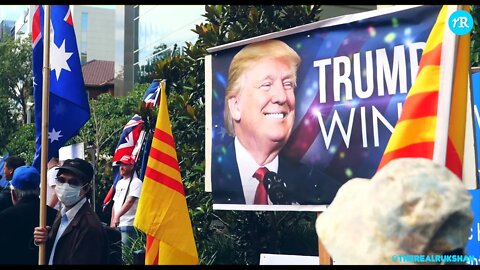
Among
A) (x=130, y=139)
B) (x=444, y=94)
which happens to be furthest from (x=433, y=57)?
(x=130, y=139)

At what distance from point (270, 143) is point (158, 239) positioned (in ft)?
3.66

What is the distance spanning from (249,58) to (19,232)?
2158 mm

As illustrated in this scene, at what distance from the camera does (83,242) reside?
451 cm

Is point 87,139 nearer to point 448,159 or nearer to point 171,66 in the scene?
point 171,66

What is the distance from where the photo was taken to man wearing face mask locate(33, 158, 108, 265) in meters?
4.50

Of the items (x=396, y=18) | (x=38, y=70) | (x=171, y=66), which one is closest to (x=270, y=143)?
(x=396, y=18)

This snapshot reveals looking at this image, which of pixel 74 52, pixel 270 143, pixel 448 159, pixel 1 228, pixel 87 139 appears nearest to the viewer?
pixel 448 159

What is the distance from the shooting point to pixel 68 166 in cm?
507

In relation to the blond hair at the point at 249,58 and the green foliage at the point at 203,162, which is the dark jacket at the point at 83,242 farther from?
the green foliage at the point at 203,162

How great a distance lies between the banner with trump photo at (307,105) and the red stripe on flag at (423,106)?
813 millimetres

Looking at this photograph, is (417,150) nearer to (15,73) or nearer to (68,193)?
(68,193)

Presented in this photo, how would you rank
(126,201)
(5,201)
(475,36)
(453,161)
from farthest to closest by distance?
1. (126,201)
2. (5,201)
3. (475,36)
4. (453,161)

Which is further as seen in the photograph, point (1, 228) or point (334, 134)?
point (1, 228)

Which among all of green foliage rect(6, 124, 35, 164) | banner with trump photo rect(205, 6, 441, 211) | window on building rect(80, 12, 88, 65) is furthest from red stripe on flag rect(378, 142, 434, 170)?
window on building rect(80, 12, 88, 65)
